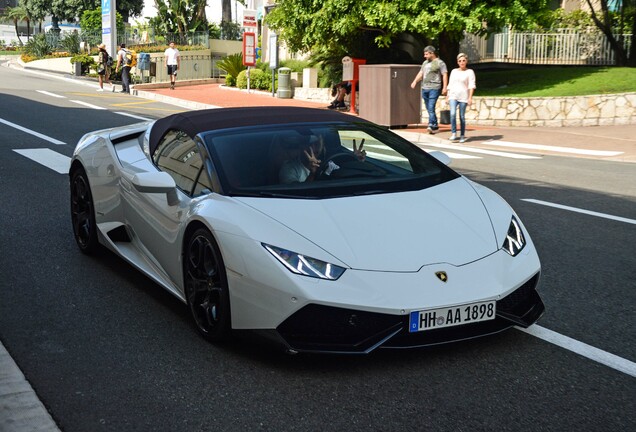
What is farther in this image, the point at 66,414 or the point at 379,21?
the point at 379,21

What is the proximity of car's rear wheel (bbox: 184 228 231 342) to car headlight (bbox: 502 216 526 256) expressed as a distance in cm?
151

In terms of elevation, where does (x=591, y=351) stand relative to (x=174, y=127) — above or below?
below

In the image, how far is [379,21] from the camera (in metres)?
23.2

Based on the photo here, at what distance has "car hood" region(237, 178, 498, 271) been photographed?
433cm

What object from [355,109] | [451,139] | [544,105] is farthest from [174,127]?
[355,109]

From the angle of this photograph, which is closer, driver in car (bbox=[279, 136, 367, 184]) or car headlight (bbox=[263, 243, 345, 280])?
car headlight (bbox=[263, 243, 345, 280])

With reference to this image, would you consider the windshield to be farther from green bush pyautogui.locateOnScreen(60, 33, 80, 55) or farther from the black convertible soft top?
green bush pyautogui.locateOnScreen(60, 33, 80, 55)

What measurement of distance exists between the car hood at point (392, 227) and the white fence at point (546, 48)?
78.3 ft

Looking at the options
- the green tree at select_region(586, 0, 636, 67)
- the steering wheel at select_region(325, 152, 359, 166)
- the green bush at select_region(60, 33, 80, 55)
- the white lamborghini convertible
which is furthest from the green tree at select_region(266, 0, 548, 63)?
the green bush at select_region(60, 33, 80, 55)

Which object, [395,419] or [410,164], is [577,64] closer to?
[410,164]

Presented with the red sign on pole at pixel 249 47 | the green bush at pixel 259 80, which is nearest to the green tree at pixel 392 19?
the red sign on pole at pixel 249 47

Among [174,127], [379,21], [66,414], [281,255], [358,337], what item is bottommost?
[66,414]

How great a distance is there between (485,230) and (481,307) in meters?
0.59

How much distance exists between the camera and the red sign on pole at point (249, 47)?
32375 mm
